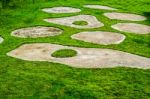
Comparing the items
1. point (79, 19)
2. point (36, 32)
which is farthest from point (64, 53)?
point (79, 19)

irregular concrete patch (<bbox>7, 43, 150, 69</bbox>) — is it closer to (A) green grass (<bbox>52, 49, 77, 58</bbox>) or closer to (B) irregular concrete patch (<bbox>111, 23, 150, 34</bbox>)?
(A) green grass (<bbox>52, 49, 77, 58</bbox>)

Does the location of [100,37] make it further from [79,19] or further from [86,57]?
[79,19]

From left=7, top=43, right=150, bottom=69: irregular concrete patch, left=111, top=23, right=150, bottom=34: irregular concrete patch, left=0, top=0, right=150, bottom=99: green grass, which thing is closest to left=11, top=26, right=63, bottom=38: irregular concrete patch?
left=0, top=0, right=150, bottom=99: green grass

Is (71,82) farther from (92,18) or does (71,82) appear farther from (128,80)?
(92,18)

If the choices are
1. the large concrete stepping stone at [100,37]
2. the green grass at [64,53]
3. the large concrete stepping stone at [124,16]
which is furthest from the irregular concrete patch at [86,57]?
the large concrete stepping stone at [124,16]

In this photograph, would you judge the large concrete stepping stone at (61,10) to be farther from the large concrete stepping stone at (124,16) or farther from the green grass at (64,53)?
the green grass at (64,53)

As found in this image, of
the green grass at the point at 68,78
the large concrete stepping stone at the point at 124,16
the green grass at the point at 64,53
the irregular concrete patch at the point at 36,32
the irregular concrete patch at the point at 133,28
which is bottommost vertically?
the large concrete stepping stone at the point at 124,16
